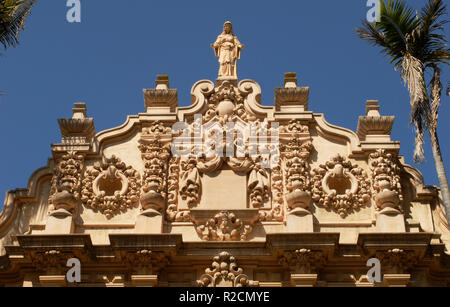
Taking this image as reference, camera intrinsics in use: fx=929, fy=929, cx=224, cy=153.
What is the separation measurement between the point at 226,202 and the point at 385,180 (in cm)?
360

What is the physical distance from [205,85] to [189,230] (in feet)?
13.2

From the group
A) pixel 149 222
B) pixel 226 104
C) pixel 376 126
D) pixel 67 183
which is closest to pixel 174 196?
pixel 149 222

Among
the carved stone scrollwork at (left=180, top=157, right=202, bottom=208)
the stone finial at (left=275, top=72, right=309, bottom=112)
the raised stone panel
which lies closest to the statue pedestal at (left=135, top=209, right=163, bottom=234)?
the carved stone scrollwork at (left=180, top=157, right=202, bottom=208)

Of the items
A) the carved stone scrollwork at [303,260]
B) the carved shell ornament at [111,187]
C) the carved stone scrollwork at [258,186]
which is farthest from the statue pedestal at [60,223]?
the carved stone scrollwork at [303,260]

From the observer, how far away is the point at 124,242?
64.5 ft

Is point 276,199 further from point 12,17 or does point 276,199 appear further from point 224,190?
point 12,17

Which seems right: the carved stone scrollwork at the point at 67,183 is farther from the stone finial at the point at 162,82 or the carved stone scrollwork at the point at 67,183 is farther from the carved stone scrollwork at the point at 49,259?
the stone finial at the point at 162,82

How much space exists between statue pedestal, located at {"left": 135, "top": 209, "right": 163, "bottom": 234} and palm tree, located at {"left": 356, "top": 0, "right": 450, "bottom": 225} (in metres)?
5.73

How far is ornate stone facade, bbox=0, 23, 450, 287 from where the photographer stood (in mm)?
19672

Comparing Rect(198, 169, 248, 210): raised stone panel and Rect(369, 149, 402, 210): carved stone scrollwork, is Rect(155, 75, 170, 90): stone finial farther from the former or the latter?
Rect(369, 149, 402, 210): carved stone scrollwork

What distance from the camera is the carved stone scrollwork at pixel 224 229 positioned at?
2025 cm

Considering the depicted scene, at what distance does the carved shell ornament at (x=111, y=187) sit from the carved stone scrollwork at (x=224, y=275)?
8.43 ft

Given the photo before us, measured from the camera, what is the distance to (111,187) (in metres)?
21.6
